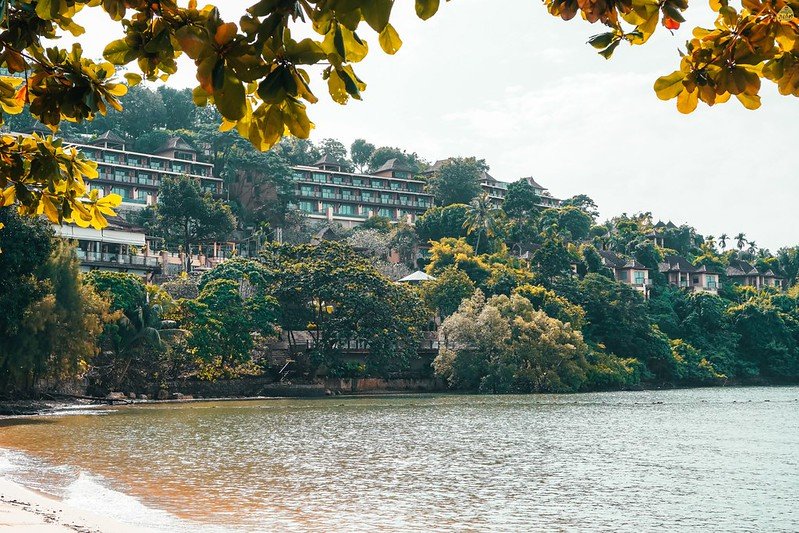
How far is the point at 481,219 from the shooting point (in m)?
90.9

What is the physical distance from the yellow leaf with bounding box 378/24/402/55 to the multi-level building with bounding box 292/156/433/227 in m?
97.2

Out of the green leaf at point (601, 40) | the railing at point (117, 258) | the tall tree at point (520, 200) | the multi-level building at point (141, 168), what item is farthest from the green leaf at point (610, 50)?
the tall tree at point (520, 200)

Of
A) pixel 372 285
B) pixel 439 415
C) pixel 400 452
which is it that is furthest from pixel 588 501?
pixel 372 285

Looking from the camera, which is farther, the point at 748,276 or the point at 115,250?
the point at 748,276

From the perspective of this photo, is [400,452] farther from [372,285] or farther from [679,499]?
[372,285]

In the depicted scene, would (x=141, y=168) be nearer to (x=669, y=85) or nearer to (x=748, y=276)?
(x=748, y=276)

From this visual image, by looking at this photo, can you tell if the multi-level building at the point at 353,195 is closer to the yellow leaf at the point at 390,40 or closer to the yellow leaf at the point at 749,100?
the yellow leaf at the point at 749,100

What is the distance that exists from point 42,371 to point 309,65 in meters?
39.9

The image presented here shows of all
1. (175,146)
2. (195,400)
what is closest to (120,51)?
(195,400)

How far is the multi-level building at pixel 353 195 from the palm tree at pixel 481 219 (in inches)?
477

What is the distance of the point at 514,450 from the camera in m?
28.7

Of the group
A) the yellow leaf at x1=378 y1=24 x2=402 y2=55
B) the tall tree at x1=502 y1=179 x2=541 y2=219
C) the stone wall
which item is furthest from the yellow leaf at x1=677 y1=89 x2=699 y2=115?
the tall tree at x1=502 y1=179 x2=541 y2=219

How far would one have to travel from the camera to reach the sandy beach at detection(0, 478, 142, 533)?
12.6 metres

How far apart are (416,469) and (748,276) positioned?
98.2 m
